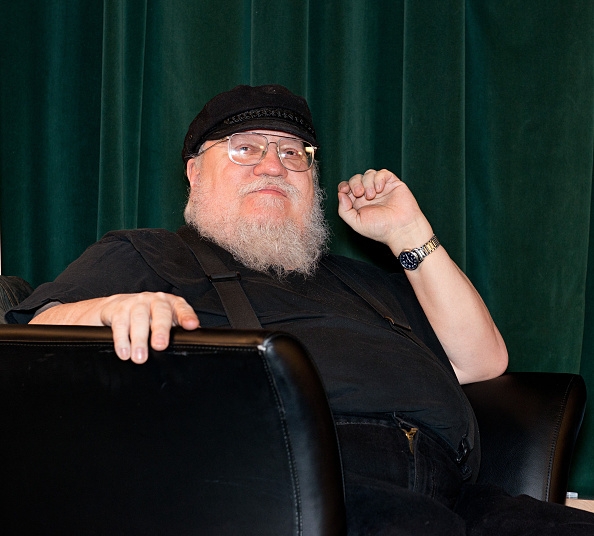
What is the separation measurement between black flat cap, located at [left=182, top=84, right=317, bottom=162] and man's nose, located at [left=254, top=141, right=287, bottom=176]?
0.06m

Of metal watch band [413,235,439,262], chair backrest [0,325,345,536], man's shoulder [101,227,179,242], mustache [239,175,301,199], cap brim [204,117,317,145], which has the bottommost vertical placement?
chair backrest [0,325,345,536]

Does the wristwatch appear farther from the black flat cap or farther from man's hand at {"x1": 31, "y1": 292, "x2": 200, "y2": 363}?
man's hand at {"x1": 31, "y1": 292, "x2": 200, "y2": 363}

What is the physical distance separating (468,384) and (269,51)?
113cm

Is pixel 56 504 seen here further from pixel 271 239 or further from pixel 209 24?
pixel 209 24

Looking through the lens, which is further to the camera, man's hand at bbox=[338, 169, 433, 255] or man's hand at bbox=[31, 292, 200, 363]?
man's hand at bbox=[338, 169, 433, 255]

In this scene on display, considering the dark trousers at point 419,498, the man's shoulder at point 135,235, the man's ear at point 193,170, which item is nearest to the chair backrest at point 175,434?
the dark trousers at point 419,498

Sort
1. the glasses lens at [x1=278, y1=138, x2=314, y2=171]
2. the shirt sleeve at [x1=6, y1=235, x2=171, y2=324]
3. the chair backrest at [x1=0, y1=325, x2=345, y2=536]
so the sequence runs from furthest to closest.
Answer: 1. the glasses lens at [x1=278, y1=138, x2=314, y2=171]
2. the shirt sleeve at [x1=6, y1=235, x2=171, y2=324]
3. the chair backrest at [x1=0, y1=325, x2=345, y2=536]

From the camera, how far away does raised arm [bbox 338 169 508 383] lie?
1.75 m

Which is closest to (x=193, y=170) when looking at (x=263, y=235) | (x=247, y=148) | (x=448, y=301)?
(x=247, y=148)

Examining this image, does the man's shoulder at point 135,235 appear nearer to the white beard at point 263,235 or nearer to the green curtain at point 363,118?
the white beard at point 263,235

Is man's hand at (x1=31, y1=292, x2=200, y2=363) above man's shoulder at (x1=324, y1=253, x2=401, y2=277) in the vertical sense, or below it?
above

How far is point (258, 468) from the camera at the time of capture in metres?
0.90

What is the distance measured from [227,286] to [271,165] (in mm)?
444

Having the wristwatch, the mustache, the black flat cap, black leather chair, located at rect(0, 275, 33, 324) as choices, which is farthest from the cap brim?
black leather chair, located at rect(0, 275, 33, 324)
